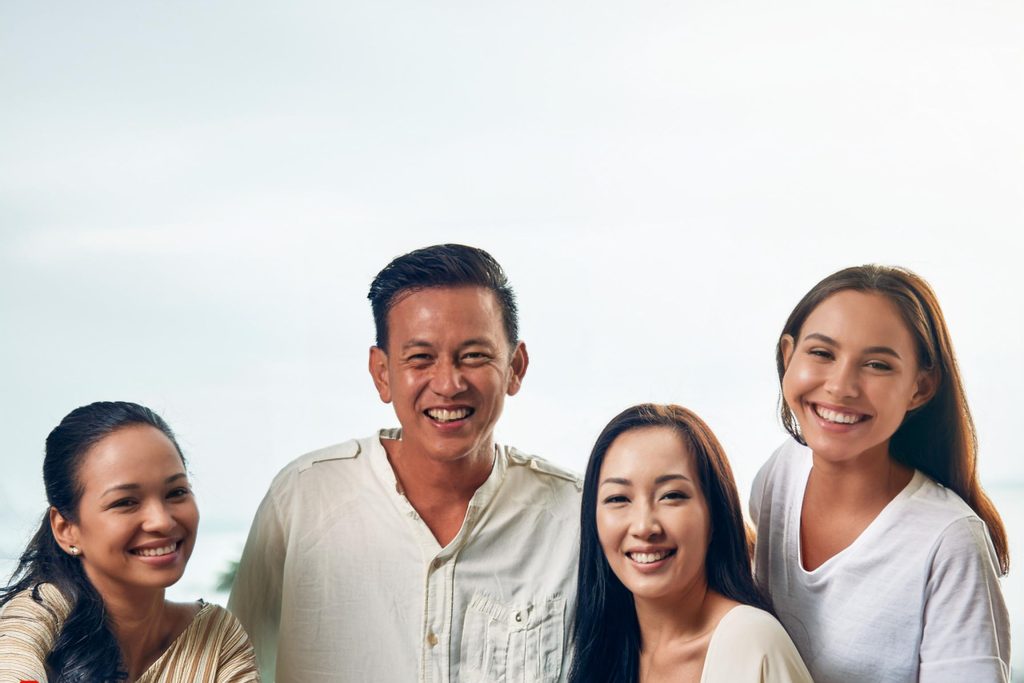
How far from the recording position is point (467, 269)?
10.2ft

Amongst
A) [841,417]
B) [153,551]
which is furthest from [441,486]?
[841,417]

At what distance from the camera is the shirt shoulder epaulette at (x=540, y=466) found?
3295mm

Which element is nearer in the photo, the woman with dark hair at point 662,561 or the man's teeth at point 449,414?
the woman with dark hair at point 662,561

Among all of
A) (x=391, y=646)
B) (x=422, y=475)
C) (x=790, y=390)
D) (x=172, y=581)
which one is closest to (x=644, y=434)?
(x=790, y=390)

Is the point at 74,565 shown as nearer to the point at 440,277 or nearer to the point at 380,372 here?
the point at 380,372

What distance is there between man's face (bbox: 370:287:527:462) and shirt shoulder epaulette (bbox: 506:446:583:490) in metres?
0.20

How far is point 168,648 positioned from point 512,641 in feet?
2.61

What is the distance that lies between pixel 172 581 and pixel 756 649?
49.0 inches

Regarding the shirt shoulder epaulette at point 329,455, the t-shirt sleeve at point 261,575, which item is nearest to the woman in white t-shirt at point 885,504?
the shirt shoulder epaulette at point 329,455

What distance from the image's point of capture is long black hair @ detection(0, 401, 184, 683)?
8.88ft

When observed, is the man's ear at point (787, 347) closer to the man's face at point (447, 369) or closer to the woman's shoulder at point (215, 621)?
the man's face at point (447, 369)

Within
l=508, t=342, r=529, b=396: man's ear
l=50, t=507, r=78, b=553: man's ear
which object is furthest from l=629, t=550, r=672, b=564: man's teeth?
l=50, t=507, r=78, b=553: man's ear

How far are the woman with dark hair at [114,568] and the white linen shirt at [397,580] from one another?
A: 28 centimetres

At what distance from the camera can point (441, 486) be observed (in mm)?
3162
